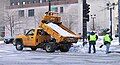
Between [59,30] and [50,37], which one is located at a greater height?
[59,30]

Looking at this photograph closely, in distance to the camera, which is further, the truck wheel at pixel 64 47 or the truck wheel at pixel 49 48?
the truck wheel at pixel 64 47

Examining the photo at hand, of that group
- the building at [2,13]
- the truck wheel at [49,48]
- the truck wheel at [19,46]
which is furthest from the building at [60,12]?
the truck wheel at [49,48]

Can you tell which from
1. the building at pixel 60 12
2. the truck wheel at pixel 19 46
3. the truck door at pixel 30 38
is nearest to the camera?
the truck door at pixel 30 38

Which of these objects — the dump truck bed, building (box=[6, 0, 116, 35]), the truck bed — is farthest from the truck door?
building (box=[6, 0, 116, 35])

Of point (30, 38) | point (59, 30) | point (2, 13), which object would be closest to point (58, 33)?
point (59, 30)

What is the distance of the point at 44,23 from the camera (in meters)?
29.2

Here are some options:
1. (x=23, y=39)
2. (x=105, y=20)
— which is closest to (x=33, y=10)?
(x=105, y=20)

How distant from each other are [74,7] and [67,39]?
7264cm

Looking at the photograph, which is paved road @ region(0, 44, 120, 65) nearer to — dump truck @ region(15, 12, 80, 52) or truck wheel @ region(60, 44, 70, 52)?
dump truck @ region(15, 12, 80, 52)

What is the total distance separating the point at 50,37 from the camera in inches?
1131

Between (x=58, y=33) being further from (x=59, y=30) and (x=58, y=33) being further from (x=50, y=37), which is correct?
(x=50, y=37)

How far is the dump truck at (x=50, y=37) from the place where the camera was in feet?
91.2

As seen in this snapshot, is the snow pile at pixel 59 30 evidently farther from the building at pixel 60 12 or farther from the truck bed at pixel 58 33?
the building at pixel 60 12

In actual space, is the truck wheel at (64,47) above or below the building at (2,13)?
below
